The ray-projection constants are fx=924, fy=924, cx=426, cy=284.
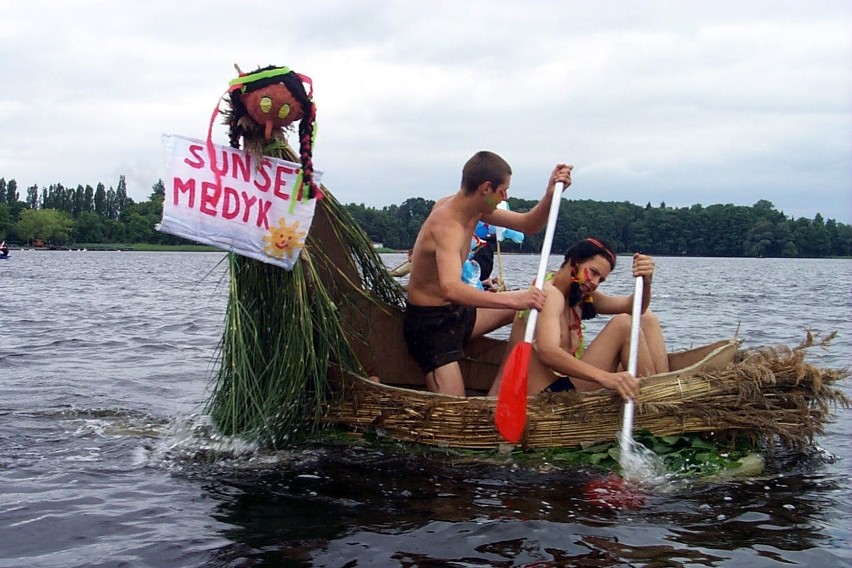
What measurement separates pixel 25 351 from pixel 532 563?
372 inches

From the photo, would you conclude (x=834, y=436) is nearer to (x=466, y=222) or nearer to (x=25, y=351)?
(x=466, y=222)

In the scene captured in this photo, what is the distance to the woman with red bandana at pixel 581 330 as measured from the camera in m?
5.72

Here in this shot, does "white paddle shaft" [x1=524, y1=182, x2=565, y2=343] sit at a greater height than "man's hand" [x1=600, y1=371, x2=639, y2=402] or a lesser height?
greater

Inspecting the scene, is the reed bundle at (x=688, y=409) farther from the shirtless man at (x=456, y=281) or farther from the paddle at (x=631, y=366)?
the shirtless man at (x=456, y=281)

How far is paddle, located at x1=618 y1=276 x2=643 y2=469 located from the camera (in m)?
5.46

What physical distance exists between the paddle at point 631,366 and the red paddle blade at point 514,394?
0.61m

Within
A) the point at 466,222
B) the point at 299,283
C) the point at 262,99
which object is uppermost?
the point at 262,99

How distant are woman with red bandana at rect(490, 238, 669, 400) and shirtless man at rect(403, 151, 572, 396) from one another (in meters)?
0.28

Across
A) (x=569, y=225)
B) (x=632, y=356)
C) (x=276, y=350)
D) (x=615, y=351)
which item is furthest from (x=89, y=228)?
(x=632, y=356)

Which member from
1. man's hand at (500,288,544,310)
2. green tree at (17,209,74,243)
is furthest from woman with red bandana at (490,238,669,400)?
green tree at (17,209,74,243)

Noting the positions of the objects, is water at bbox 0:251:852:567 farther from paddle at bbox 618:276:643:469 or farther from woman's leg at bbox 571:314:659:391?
woman's leg at bbox 571:314:659:391

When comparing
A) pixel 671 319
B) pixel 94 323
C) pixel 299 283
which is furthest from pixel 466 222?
pixel 671 319

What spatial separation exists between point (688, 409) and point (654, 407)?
207 millimetres

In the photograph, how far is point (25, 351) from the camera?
1190 centimetres
